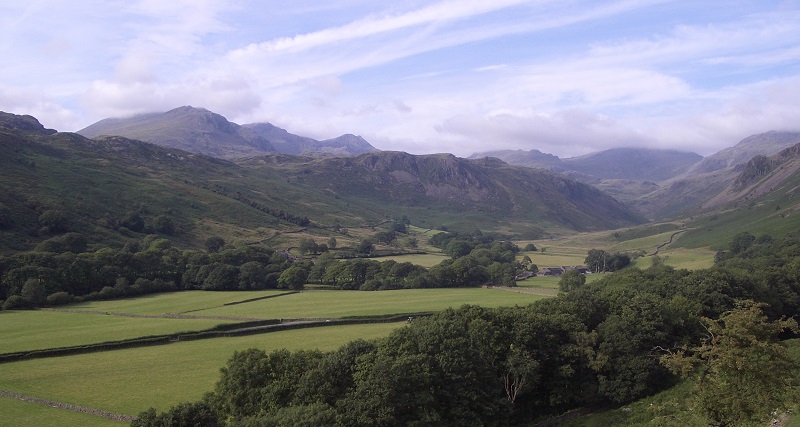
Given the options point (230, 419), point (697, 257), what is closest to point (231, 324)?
point (230, 419)

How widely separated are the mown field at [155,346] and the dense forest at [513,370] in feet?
32.8

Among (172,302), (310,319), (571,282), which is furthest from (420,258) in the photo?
(310,319)

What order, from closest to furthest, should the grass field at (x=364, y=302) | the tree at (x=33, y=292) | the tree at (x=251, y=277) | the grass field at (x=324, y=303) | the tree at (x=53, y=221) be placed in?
the grass field at (x=364, y=302) → the grass field at (x=324, y=303) → the tree at (x=33, y=292) → the tree at (x=251, y=277) → the tree at (x=53, y=221)

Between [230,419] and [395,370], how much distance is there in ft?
38.6

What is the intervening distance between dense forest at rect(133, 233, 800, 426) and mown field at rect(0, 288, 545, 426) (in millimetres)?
10007

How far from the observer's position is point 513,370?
42.4 metres

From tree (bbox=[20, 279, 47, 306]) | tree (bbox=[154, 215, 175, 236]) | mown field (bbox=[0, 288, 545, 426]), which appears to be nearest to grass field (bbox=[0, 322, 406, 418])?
mown field (bbox=[0, 288, 545, 426])

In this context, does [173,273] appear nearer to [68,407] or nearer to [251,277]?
[251,277]

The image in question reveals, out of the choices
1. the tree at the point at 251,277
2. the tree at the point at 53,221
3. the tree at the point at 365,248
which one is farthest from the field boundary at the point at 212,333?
the tree at the point at 53,221

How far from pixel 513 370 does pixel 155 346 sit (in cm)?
3810

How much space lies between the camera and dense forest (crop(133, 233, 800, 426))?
23.1 meters

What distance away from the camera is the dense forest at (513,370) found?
75.8ft

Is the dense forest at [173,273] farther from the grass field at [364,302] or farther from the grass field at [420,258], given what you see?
the grass field at [420,258]

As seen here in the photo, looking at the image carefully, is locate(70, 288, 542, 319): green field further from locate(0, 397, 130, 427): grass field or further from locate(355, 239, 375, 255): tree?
locate(355, 239, 375, 255): tree
